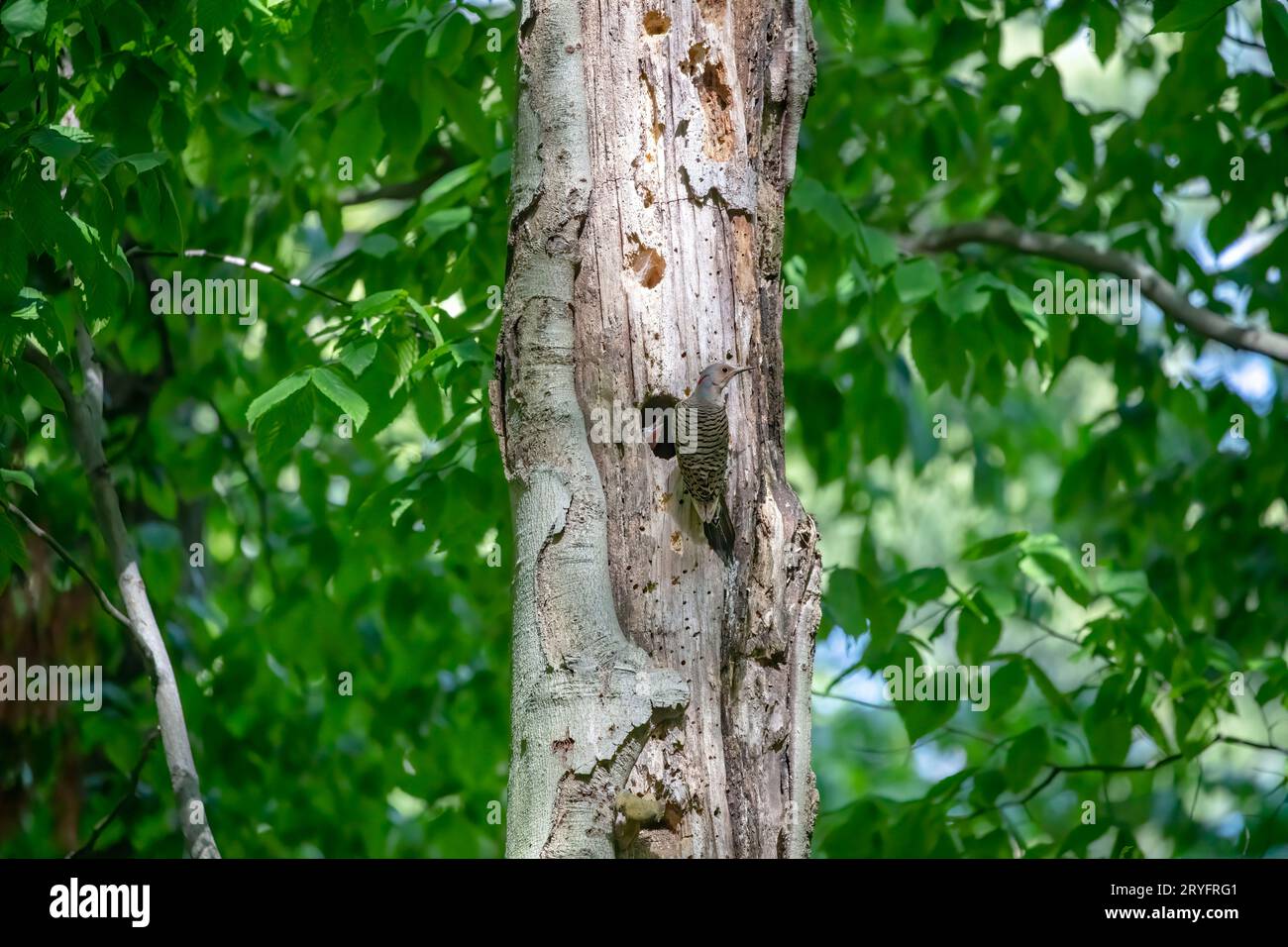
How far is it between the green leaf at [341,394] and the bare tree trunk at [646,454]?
55 centimetres

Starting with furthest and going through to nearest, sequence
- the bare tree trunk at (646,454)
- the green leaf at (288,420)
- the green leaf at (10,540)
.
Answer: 1. the green leaf at (288,420)
2. the green leaf at (10,540)
3. the bare tree trunk at (646,454)

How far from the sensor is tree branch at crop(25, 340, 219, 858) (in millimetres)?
3033

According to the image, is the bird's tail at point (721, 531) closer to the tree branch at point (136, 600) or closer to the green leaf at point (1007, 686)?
the tree branch at point (136, 600)

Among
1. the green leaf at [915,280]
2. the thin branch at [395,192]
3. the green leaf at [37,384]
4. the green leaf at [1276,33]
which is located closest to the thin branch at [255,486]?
the thin branch at [395,192]

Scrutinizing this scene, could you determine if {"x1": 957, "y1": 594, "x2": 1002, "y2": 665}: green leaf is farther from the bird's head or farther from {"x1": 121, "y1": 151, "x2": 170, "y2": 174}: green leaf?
{"x1": 121, "y1": 151, "x2": 170, "y2": 174}: green leaf

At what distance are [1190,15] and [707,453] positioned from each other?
5.19 ft

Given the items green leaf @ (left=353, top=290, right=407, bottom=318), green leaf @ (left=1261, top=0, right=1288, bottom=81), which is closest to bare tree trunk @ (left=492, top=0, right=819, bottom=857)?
green leaf @ (left=353, top=290, right=407, bottom=318)

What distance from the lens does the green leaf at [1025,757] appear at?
4.09 m

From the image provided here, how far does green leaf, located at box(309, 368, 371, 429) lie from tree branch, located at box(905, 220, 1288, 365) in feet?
8.55

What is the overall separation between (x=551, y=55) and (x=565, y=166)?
9.0 inches

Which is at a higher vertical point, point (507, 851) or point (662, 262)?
point (662, 262)

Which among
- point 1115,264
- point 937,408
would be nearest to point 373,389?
point 1115,264
